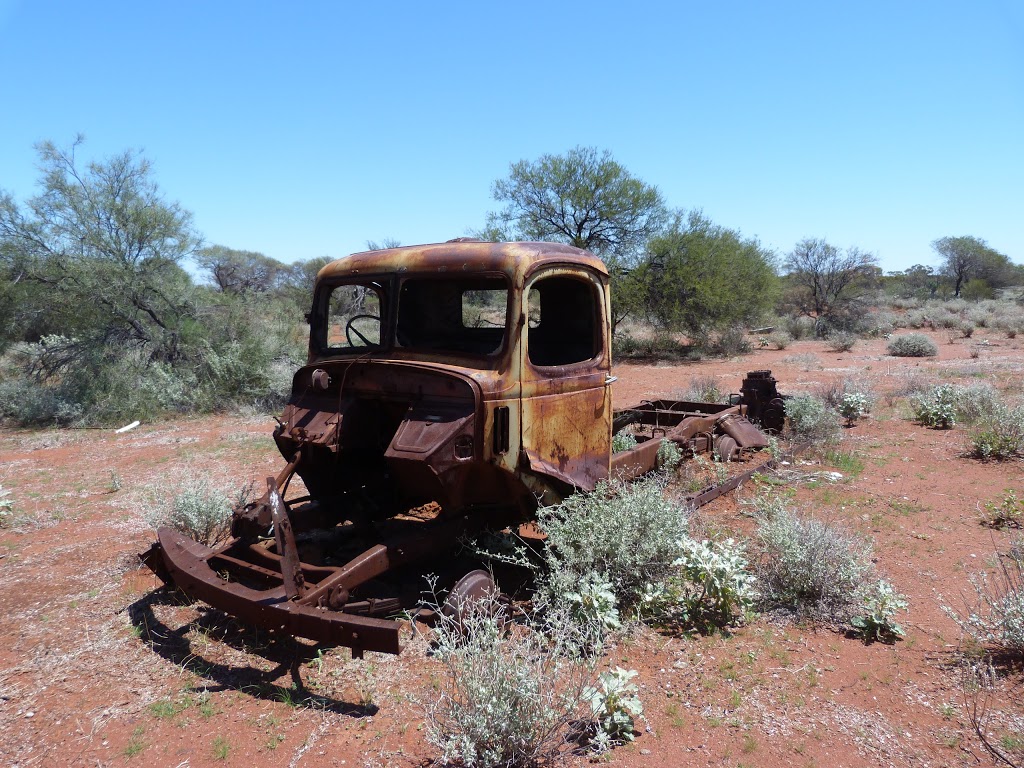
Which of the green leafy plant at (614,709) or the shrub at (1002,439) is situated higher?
the shrub at (1002,439)

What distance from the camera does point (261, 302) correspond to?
16781 millimetres

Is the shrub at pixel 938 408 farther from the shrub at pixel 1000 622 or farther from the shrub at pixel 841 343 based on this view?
the shrub at pixel 841 343

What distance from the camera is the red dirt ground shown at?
2988mm

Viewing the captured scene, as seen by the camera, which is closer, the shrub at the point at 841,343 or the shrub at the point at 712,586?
the shrub at the point at 712,586

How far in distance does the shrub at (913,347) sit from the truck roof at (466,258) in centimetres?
1794

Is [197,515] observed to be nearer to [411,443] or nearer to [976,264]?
[411,443]

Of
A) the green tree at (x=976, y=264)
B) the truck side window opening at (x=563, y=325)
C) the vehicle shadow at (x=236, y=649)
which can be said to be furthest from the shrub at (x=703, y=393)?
the green tree at (x=976, y=264)

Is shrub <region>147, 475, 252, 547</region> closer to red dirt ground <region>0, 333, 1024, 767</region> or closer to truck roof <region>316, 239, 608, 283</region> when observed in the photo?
red dirt ground <region>0, 333, 1024, 767</region>

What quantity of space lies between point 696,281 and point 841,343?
5418mm

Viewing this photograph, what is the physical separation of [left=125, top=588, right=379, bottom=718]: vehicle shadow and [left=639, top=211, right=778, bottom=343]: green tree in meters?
20.3

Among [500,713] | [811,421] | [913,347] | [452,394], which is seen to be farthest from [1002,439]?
[913,347]

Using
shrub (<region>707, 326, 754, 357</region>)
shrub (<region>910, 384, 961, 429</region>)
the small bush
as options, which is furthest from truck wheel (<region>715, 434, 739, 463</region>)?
the small bush

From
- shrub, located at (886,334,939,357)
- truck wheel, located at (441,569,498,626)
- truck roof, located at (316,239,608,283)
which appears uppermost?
truck roof, located at (316,239,608,283)

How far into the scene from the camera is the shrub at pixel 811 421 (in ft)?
27.1
